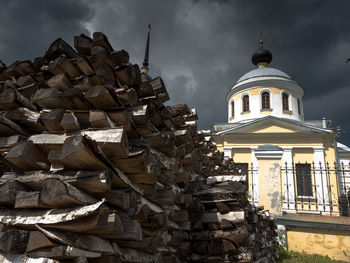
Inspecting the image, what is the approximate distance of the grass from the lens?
6.67m

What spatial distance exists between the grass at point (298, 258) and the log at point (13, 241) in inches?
267

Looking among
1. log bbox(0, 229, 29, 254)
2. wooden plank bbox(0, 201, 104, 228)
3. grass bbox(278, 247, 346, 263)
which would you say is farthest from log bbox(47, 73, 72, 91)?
grass bbox(278, 247, 346, 263)

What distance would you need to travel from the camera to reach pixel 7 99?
1.86m

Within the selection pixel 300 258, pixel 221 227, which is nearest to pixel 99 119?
pixel 221 227

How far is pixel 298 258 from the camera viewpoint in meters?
6.93

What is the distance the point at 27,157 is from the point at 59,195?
41 cm

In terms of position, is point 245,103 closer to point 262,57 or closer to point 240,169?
point 262,57

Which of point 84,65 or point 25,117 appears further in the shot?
point 84,65

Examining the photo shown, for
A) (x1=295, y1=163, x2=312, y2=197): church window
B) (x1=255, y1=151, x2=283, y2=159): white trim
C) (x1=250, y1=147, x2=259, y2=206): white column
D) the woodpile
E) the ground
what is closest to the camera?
the woodpile

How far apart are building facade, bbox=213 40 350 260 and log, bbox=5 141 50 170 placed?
7.46 m

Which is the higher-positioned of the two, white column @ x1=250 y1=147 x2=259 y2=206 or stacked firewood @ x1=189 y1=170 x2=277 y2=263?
white column @ x1=250 y1=147 x2=259 y2=206

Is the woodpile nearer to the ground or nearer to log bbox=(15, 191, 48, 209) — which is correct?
log bbox=(15, 191, 48, 209)

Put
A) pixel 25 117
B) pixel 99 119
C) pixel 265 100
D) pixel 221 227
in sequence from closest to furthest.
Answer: pixel 99 119, pixel 25 117, pixel 221 227, pixel 265 100

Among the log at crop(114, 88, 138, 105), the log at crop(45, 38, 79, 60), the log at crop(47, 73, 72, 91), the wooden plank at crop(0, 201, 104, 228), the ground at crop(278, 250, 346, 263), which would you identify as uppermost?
the log at crop(45, 38, 79, 60)
